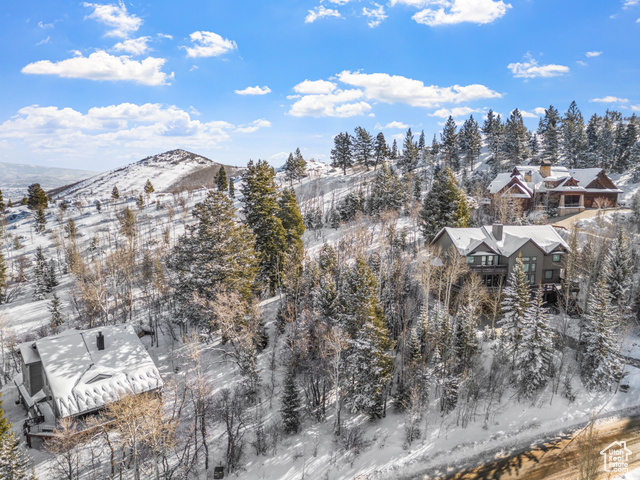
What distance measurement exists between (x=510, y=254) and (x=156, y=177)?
500ft

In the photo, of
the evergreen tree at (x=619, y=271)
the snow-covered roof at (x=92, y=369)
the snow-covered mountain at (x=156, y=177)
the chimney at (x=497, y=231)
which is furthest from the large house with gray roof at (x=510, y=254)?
the snow-covered mountain at (x=156, y=177)

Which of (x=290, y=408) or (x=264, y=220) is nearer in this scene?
(x=290, y=408)

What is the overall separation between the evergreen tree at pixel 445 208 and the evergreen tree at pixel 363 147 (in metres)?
53.0

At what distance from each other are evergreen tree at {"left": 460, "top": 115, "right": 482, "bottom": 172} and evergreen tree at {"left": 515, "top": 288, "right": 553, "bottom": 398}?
7024 cm

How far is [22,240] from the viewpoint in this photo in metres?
79.0

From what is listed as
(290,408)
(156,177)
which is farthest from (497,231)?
(156,177)

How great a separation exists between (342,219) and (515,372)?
44.1 m

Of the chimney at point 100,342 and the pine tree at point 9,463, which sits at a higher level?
the chimney at point 100,342

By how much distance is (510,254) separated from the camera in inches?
1409

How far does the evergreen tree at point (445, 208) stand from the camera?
43938 millimetres

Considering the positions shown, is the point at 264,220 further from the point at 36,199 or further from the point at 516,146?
the point at 36,199

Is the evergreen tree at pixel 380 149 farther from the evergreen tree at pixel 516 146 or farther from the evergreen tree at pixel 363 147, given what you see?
the evergreen tree at pixel 516 146

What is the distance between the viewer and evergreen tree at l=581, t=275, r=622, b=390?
26375 mm

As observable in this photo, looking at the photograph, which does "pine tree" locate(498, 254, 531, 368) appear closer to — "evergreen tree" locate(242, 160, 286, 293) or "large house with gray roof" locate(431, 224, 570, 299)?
"large house with gray roof" locate(431, 224, 570, 299)
